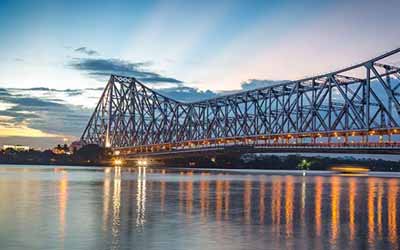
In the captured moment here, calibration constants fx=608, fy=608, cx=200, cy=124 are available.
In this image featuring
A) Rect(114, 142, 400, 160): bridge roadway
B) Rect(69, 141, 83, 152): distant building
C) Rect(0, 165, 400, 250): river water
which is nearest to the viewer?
Rect(0, 165, 400, 250): river water

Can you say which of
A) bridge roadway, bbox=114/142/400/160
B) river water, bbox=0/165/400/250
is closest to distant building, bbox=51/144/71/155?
bridge roadway, bbox=114/142/400/160

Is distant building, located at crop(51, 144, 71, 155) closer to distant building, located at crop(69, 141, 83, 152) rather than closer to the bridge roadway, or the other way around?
distant building, located at crop(69, 141, 83, 152)

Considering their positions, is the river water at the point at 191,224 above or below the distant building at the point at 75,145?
below

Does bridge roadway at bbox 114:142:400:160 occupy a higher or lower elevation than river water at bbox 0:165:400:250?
higher

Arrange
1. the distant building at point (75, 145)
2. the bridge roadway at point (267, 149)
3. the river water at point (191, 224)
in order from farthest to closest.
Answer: the distant building at point (75, 145) < the bridge roadway at point (267, 149) < the river water at point (191, 224)

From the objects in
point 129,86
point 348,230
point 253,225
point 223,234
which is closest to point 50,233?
point 223,234

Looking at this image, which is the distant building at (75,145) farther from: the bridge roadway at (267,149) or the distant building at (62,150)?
the bridge roadway at (267,149)

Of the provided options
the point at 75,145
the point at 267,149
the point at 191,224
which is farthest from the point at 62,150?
the point at 191,224

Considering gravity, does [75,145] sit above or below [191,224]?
above

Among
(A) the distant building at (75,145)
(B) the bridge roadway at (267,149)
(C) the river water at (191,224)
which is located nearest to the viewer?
(C) the river water at (191,224)

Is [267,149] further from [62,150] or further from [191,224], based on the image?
[62,150]

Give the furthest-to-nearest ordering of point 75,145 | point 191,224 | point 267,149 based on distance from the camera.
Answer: point 75,145 → point 267,149 → point 191,224

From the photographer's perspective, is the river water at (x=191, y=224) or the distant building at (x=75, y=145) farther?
the distant building at (x=75, y=145)

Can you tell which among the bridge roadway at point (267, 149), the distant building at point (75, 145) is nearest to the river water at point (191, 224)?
the bridge roadway at point (267, 149)
